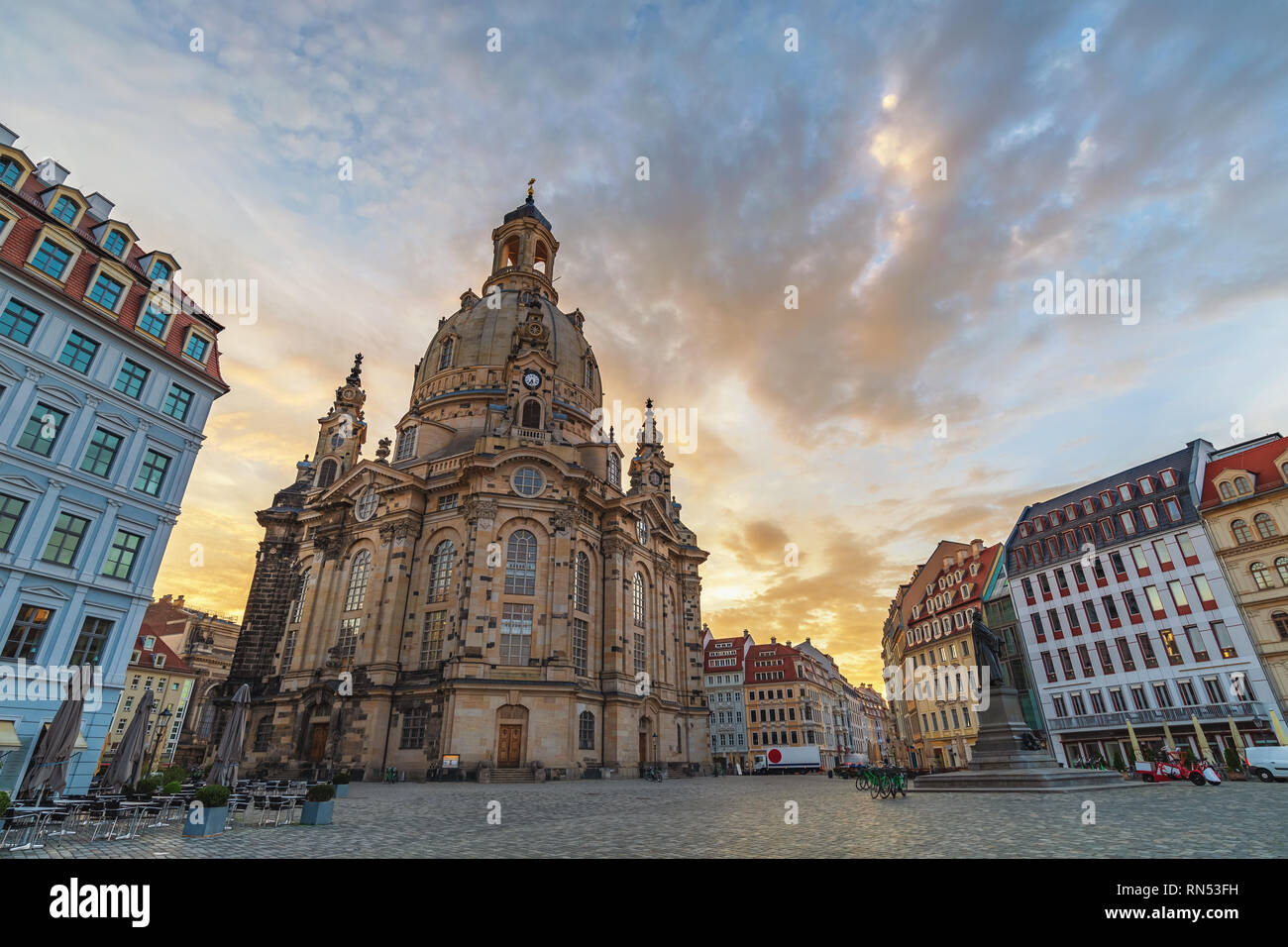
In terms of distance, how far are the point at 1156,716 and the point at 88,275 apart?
6662 cm

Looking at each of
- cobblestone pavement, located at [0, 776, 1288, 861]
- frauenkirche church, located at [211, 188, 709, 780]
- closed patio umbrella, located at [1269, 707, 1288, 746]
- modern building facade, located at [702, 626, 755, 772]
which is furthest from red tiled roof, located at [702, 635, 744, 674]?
cobblestone pavement, located at [0, 776, 1288, 861]

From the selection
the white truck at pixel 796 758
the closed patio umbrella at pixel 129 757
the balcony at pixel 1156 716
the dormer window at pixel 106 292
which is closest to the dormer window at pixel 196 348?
the dormer window at pixel 106 292

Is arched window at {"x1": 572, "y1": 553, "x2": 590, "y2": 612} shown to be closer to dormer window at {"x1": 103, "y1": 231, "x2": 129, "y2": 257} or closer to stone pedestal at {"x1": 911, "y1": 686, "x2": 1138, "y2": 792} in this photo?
stone pedestal at {"x1": 911, "y1": 686, "x2": 1138, "y2": 792}

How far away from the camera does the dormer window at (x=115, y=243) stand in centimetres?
2592

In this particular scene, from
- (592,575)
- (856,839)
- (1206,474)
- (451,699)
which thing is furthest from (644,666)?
(1206,474)

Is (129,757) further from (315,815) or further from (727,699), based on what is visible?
(727,699)

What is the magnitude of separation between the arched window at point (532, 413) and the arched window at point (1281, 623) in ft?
171

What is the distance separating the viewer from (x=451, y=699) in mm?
36719

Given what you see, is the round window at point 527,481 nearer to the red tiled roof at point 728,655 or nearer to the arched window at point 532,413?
the arched window at point 532,413

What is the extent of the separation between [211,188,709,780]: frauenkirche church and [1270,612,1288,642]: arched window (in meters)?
40.2

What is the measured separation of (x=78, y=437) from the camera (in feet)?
76.4

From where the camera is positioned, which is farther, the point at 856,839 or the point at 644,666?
the point at 644,666

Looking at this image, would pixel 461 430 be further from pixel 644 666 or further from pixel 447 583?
pixel 644 666

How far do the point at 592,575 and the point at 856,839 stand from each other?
35506mm
